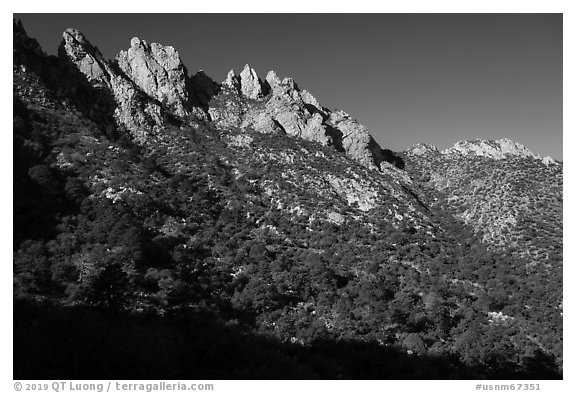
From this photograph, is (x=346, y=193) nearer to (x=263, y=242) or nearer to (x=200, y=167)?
(x=263, y=242)

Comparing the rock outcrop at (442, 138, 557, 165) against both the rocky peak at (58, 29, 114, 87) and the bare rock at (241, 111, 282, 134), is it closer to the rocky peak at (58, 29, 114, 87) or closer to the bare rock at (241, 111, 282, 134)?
the bare rock at (241, 111, 282, 134)

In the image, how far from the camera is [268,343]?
19344mm

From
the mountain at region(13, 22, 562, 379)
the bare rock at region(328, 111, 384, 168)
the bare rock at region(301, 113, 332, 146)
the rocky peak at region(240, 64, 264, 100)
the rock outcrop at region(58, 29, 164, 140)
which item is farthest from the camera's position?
the rocky peak at region(240, 64, 264, 100)

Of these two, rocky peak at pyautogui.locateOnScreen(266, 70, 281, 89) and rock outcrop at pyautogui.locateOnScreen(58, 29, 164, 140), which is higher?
rocky peak at pyautogui.locateOnScreen(266, 70, 281, 89)

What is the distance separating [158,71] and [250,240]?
52.4 metres

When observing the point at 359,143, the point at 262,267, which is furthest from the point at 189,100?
the point at 262,267

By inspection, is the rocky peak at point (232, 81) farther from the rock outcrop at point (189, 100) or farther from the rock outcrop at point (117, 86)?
the rock outcrop at point (117, 86)

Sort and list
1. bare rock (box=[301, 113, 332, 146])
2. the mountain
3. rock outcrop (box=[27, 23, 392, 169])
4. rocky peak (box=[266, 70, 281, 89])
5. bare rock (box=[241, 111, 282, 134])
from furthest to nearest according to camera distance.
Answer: rocky peak (box=[266, 70, 281, 89])
bare rock (box=[241, 111, 282, 134])
bare rock (box=[301, 113, 332, 146])
rock outcrop (box=[27, 23, 392, 169])
the mountain

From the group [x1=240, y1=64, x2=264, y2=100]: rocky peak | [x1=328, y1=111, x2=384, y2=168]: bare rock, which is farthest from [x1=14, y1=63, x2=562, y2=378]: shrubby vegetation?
[x1=240, y1=64, x2=264, y2=100]: rocky peak

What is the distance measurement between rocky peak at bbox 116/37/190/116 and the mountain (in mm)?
395

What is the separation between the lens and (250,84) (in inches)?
3219

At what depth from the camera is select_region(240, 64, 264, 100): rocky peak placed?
80.1m

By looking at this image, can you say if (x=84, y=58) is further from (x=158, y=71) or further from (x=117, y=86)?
(x=158, y=71)
